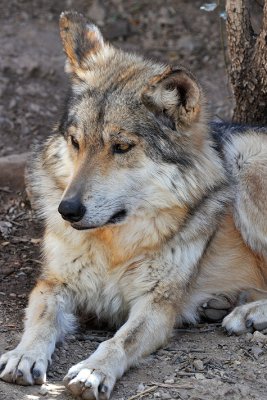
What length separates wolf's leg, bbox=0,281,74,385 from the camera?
4844 mm

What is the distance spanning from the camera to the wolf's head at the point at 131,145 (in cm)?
522

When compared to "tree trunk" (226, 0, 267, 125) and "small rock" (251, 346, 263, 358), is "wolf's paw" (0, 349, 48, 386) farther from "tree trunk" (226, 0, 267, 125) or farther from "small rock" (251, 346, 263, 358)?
"tree trunk" (226, 0, 267, 125)

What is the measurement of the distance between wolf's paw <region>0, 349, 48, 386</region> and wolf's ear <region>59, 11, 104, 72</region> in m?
2.01

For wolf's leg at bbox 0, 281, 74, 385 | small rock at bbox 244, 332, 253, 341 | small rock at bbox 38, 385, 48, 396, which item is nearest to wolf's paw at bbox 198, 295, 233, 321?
small rock at bbox 244, 332, 253, 341

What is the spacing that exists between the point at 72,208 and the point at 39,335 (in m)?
0.82

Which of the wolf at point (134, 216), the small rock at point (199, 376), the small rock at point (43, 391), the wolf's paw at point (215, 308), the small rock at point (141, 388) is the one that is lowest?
the small rock at point (141, 388)

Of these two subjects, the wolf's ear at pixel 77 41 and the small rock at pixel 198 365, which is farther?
the wolf's ear at pixel 77 41

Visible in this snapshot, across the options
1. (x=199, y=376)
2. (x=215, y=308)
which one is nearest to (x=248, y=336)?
(x=215, y=308)

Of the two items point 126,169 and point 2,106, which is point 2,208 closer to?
point 2,106

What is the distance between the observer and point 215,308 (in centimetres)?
614

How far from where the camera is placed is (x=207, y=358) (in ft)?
17.5

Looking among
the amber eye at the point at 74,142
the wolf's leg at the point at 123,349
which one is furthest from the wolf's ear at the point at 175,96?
the wolf's leg at the point at 123,349

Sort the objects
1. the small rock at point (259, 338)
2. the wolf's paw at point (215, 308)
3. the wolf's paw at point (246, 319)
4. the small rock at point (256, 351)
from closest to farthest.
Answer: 1. the small rock at point (256, 351)
2. the small rock at point (259, 338)
3. the wolf's paw at point (246, 319)
4. the wolf's paw at point (215, 308)

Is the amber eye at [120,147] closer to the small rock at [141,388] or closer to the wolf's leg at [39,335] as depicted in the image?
the wolf's leg at [39,335]
